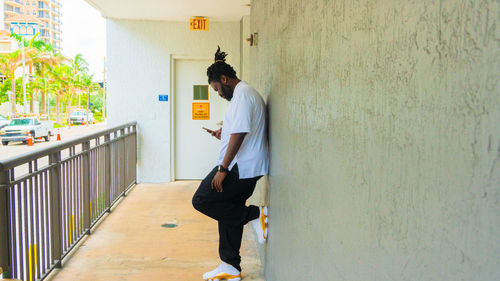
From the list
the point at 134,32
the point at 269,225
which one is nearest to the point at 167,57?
the point at 134,32

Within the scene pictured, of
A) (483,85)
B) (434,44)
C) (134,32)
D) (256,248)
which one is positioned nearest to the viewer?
(483,85)

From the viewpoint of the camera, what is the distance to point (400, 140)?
1.06m

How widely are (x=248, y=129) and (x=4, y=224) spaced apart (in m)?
1.81

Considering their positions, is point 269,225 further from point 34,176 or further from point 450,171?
point 450,171

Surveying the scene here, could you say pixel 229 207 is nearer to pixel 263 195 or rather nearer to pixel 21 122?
pixel 263 195

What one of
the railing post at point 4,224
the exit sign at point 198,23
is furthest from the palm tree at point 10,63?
the railing post at point 4,224

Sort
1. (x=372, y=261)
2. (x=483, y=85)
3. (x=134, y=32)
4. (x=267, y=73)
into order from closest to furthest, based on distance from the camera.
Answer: (x=483, y=85), (x=372, y=261), (x=267, y=73), (x=134, y=32)

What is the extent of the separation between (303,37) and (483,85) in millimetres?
1571

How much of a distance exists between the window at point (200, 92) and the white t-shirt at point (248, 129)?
16.4 ft

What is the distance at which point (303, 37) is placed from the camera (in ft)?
7.34

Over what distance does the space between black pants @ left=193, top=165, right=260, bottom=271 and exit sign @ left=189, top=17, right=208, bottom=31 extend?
5.01 metres

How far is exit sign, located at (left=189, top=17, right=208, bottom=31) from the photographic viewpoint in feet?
26.5

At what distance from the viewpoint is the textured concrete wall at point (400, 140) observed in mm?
743

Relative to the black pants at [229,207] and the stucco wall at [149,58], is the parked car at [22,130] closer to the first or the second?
the stucco wall at [149,58]
